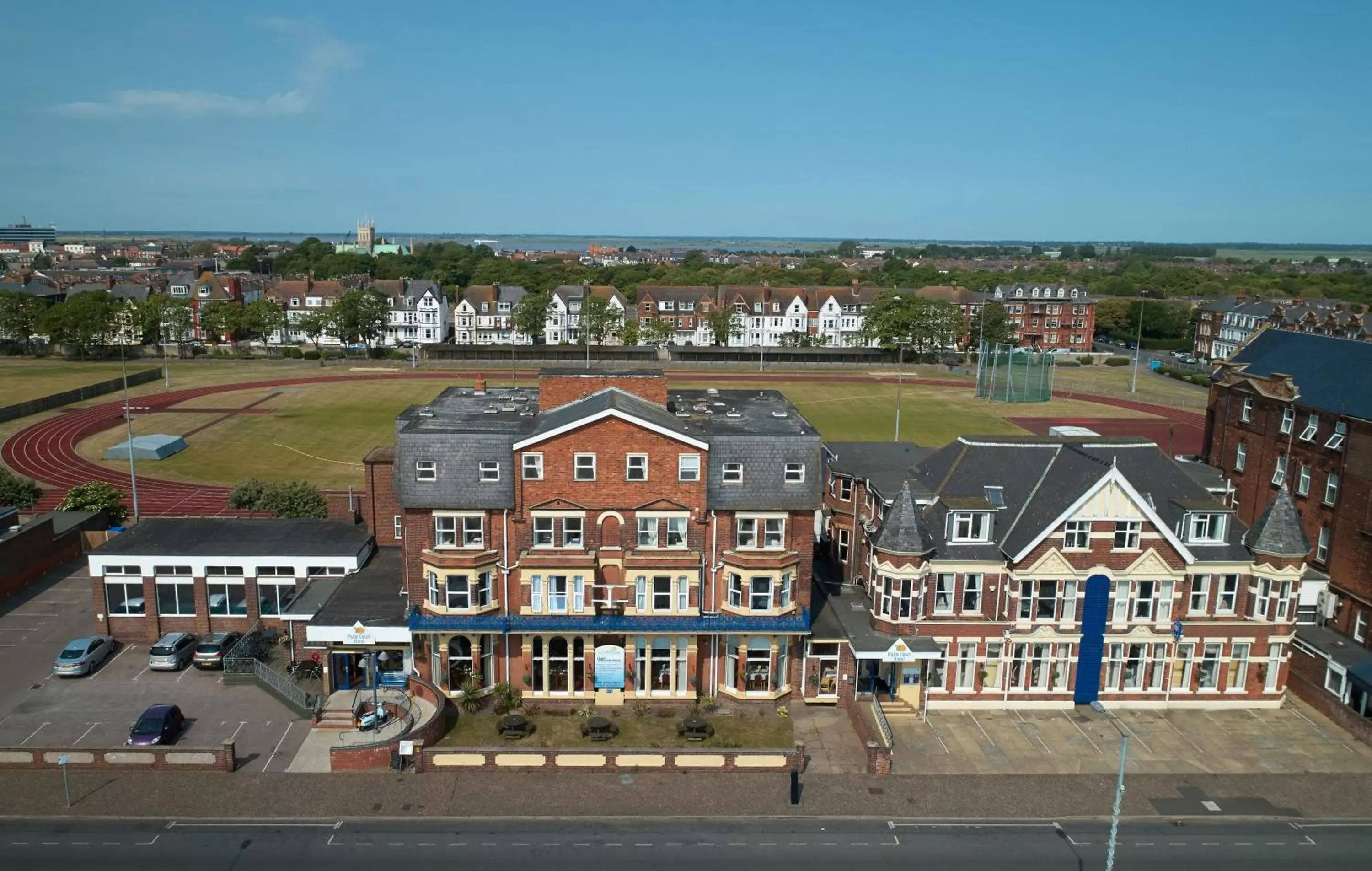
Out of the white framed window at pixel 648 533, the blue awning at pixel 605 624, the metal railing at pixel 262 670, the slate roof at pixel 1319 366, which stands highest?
the slate roof at pixel 1319 366

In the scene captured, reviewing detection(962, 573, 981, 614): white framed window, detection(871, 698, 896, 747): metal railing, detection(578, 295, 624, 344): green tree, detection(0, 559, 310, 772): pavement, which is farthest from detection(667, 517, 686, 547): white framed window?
detection(578, 295, 624, 344): green tree

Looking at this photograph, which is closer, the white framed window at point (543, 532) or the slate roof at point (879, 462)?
the white framed window at point (543, 532)

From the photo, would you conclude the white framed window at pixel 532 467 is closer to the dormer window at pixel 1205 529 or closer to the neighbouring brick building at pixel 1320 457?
the dormer window at pixel 1205 529

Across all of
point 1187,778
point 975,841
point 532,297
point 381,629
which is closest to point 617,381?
point 381,629

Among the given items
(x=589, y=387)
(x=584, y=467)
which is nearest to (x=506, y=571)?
(x=584, y=467)

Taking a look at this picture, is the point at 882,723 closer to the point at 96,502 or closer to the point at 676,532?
the point at 676,532

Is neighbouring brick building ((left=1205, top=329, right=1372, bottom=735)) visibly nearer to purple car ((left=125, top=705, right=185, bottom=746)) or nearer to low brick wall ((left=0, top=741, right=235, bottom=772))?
low brick wall ((left=0, top=741, right=235, bottom=772))

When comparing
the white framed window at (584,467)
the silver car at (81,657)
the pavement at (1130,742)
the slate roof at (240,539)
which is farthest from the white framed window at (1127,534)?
the silver car at (81,657)
